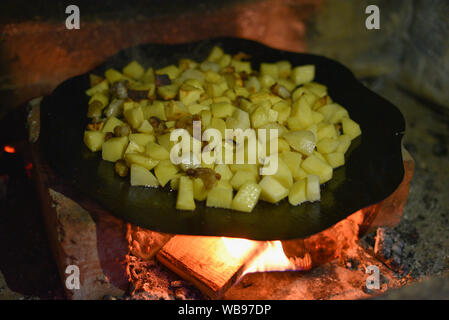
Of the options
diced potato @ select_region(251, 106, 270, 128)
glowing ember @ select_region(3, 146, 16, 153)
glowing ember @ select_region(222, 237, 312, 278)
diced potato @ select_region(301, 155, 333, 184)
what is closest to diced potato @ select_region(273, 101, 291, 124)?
diced potato @ select_region(251, 106, 270, 128)

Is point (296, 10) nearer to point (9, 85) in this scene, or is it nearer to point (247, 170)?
point (247, 170)

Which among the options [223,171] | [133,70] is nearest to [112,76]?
[133,70]

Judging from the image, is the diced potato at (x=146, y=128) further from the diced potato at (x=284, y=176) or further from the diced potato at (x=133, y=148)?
the diced potato at (x=284, y=176)

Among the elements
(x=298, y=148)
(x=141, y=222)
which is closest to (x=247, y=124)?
(x=298, y=148)

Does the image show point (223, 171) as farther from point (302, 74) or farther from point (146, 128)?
point (302, 74)

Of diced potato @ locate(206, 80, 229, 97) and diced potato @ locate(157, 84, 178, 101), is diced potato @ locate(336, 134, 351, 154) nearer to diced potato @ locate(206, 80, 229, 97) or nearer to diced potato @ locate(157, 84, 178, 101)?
diced potato @ locate(206, 80, 229, 97)
